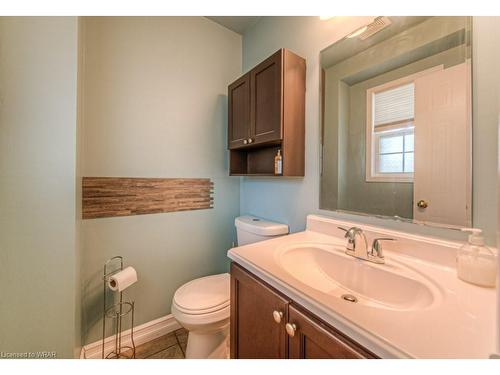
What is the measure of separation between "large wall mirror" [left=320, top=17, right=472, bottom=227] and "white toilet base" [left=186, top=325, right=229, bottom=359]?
99 cm

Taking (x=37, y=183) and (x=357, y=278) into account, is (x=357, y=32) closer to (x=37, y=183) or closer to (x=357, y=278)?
(x=357, y=278)

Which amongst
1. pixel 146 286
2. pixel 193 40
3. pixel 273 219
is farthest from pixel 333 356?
pixel 193 40

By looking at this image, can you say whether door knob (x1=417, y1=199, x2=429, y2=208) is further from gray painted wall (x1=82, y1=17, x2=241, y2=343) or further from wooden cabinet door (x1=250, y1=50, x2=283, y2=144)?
gray painted wall (x1=82, y1=17, x2=241, y2=343)

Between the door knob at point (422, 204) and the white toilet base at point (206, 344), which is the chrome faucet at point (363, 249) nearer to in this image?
the door knob at point (422, 204)

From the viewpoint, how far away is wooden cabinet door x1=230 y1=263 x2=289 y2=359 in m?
0.66

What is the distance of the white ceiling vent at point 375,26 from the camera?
3.02 feet

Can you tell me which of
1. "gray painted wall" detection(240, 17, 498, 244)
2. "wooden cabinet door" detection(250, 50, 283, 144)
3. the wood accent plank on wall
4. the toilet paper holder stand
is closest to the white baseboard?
the toilet paper holder stand

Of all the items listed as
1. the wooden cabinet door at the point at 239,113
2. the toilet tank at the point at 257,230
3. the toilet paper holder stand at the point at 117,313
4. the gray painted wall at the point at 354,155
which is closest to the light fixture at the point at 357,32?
the gray painted wall at the point at 354,155

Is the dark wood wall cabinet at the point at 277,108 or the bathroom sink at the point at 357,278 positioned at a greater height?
the dark wood wall cabinet at the point at 277,108

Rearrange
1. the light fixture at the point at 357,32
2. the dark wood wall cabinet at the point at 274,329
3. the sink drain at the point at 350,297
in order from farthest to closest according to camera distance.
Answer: the light fixture at the point at 357,32 → the sink drain at the point at 350,297 → the dark wood wall cabinet at the point at 274,329

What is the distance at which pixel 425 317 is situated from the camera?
463mm

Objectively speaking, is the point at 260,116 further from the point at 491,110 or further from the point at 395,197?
the point at 491,110

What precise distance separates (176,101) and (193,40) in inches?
20.5

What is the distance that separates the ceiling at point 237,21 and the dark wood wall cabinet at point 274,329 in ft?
5.98
